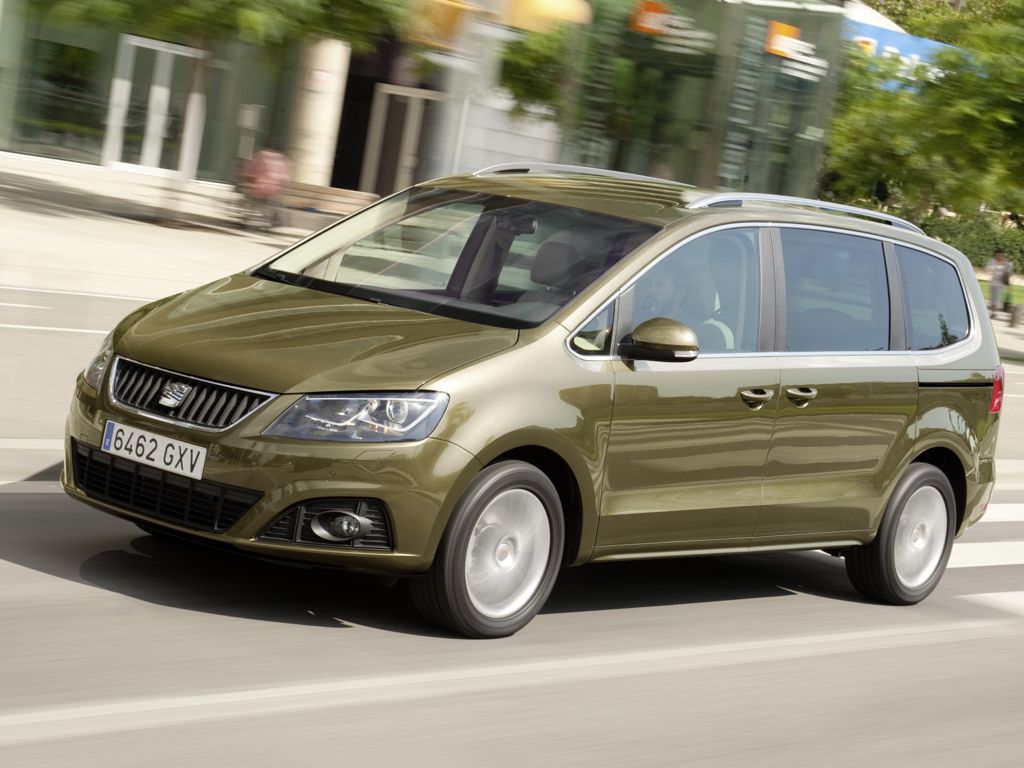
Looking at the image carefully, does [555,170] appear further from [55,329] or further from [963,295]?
[55,329]

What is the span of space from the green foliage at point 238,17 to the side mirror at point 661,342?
1498 centimetres

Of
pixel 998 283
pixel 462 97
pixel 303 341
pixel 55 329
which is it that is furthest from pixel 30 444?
pixel 998 283

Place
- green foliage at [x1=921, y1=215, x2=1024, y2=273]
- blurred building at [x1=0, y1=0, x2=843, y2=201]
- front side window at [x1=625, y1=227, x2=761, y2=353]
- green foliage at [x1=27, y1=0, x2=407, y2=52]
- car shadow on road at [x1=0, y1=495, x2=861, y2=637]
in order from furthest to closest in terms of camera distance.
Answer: green foliage at [x1=921, y1=215, x2=1024, y2=273]
green foliage at [x1=27, y1=0, x2=407, y2=52]
blurred building at [x1=0, y1=0, x2=843, y2=201]
front side window at [x1=625, y1=227, x2=761, y2=353]
car shadow on road at [x1=0, y1=495, x2=861, y2=637]

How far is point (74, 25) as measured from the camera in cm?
2094

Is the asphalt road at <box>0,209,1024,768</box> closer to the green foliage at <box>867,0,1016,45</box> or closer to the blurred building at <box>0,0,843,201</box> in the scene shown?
the blurred building at <box>0,0,843,201</box>

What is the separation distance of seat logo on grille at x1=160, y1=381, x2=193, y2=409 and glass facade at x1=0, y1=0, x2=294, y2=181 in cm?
2520

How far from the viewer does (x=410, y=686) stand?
5.12m

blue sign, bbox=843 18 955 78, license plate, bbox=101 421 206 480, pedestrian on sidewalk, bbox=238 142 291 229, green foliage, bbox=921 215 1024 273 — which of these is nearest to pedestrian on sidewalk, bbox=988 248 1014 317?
blue sign, bbox=843 18 955 78

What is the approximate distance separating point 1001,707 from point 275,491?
287cm

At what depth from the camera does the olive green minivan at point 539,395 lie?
5344mm

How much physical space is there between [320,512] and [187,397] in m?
0.60

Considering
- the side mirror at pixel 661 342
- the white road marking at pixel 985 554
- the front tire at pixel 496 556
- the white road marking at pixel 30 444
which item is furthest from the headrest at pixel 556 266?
the white road marking at pixel 985 554

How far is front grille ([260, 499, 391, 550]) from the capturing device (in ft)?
17.5

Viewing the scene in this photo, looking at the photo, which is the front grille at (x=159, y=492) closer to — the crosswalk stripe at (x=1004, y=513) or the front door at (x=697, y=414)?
the front door at (x=697, y=414)
